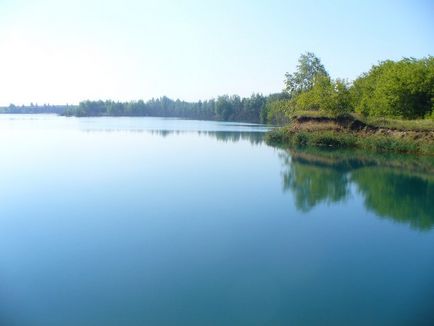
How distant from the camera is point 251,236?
34.2 feet

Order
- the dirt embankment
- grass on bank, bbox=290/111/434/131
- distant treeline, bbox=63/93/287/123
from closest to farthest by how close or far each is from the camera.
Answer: grass on bank, bbox=290/111/434/131
the dirt embankment
distant treeline, bbox=63/93/287/123

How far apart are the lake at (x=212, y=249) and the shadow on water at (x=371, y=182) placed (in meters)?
0.14

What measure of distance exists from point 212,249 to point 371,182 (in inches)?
501

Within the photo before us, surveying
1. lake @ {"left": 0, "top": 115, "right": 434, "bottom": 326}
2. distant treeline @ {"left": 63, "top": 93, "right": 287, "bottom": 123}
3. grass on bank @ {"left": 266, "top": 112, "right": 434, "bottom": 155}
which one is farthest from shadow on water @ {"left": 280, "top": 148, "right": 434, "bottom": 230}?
Result: distant treeline @ {"left": 63, "top": 93, "right": 287, "bottom": 123}

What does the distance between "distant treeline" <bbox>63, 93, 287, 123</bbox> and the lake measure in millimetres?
79279

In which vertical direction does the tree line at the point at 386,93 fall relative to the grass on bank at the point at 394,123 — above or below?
above

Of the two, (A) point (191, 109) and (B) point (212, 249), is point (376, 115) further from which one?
(A) point (191, 109)

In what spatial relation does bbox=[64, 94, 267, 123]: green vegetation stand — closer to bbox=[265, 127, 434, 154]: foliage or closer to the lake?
bbox=[265, 127, 434, 154]: foliage

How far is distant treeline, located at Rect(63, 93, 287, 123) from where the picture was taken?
107 metres

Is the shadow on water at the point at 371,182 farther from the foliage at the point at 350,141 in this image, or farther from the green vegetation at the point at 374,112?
the green vegetation at the point at 374,112

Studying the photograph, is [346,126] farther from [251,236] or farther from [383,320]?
[383,320]

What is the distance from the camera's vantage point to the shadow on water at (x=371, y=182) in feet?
46.3

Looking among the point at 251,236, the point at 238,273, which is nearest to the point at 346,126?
the point at 251,236

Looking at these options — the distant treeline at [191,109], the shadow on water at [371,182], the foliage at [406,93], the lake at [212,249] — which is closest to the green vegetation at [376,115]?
the foliage at [406,93]
